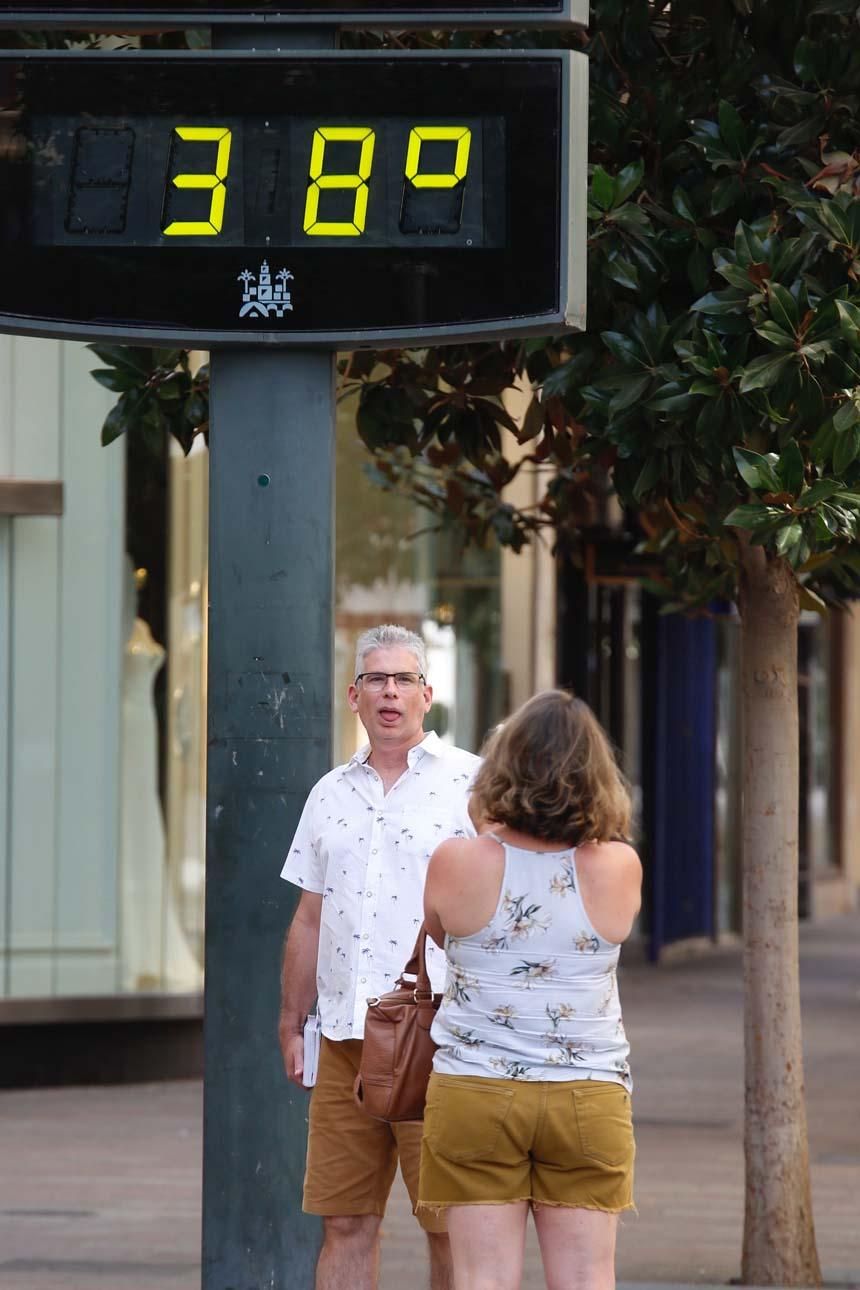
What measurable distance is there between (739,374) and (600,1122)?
85.7 inches

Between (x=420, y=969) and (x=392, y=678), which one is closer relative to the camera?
(x=420, y=969)

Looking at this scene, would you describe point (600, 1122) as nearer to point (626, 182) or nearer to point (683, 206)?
point (626, 182)

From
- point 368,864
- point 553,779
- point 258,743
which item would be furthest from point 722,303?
point 553,779

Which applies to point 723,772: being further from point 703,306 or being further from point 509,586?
point 703,306

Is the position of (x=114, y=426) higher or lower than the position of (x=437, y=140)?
lower

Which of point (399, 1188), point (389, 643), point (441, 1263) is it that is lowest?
point (399, 1188)

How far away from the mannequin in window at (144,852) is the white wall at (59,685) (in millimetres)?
86

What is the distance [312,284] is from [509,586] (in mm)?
11265

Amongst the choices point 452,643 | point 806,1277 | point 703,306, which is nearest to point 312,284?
point 703,306

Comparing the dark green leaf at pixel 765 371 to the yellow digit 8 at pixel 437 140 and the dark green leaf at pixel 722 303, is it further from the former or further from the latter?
the yellow digit 8 at pixel 437 140

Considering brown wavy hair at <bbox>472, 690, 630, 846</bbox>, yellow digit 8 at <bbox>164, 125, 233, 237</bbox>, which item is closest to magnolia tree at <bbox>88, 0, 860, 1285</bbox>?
yellow digit 8 at <bbox>164, 125, 233, 237</bbox>

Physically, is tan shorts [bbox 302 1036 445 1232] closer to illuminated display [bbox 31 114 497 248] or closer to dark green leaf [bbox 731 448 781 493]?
dark green leaf [bbox 731 448 781 493]

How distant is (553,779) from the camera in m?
4.40

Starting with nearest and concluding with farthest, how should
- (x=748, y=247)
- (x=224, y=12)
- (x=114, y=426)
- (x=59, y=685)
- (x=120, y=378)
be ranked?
(x=224, y=12) → (x=748, y=247) → (x=114, y=426) → (x=120, y=378) → (x=59, y=685)
